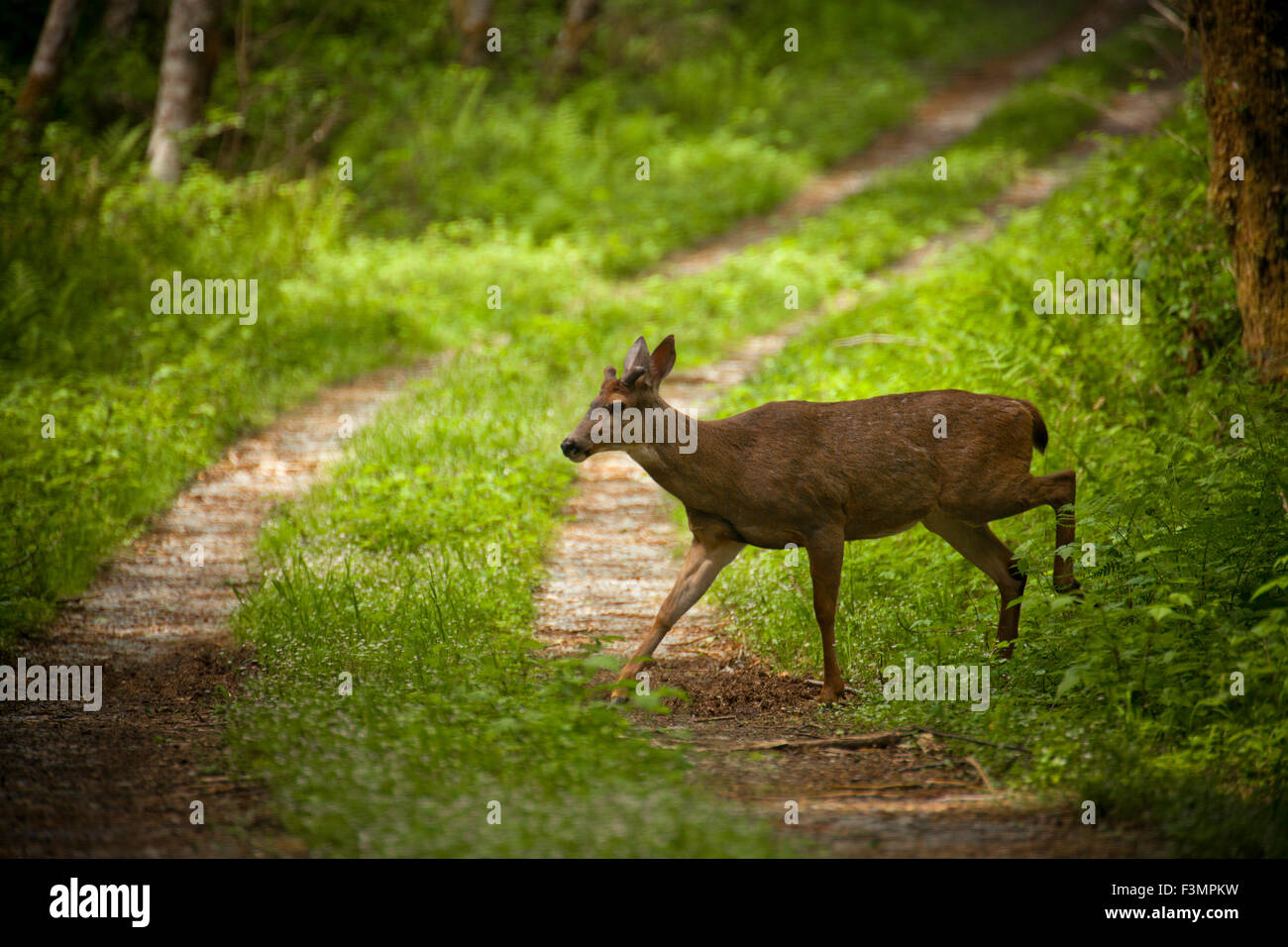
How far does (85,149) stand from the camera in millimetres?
18250

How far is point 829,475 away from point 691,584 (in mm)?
961

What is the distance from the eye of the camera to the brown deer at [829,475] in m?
7.03

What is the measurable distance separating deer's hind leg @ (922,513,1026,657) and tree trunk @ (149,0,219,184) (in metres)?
14.3

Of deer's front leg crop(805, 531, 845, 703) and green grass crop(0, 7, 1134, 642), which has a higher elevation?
green grass crop(0, 7, 1134, 642)

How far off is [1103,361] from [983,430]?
129 inches

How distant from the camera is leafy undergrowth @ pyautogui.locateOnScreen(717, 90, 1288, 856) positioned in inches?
212

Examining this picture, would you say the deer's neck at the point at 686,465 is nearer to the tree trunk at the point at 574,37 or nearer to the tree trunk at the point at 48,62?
the tree trunk at the point at 48,62

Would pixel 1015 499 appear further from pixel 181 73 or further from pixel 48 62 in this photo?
pixel 181 73

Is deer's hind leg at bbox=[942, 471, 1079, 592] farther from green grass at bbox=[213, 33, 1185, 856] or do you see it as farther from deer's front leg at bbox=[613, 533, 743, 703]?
green grass at bbox=[213, 33, 1185, 856]

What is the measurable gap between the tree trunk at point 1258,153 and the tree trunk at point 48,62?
14.3m

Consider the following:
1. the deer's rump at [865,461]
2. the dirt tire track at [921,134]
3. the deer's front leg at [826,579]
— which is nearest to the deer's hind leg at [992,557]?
the deer's rump at [865,461]

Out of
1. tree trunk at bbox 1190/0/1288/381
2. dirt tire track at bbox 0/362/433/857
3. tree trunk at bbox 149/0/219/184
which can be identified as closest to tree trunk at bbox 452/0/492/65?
tree trunk at bbox 149/0/219/184
